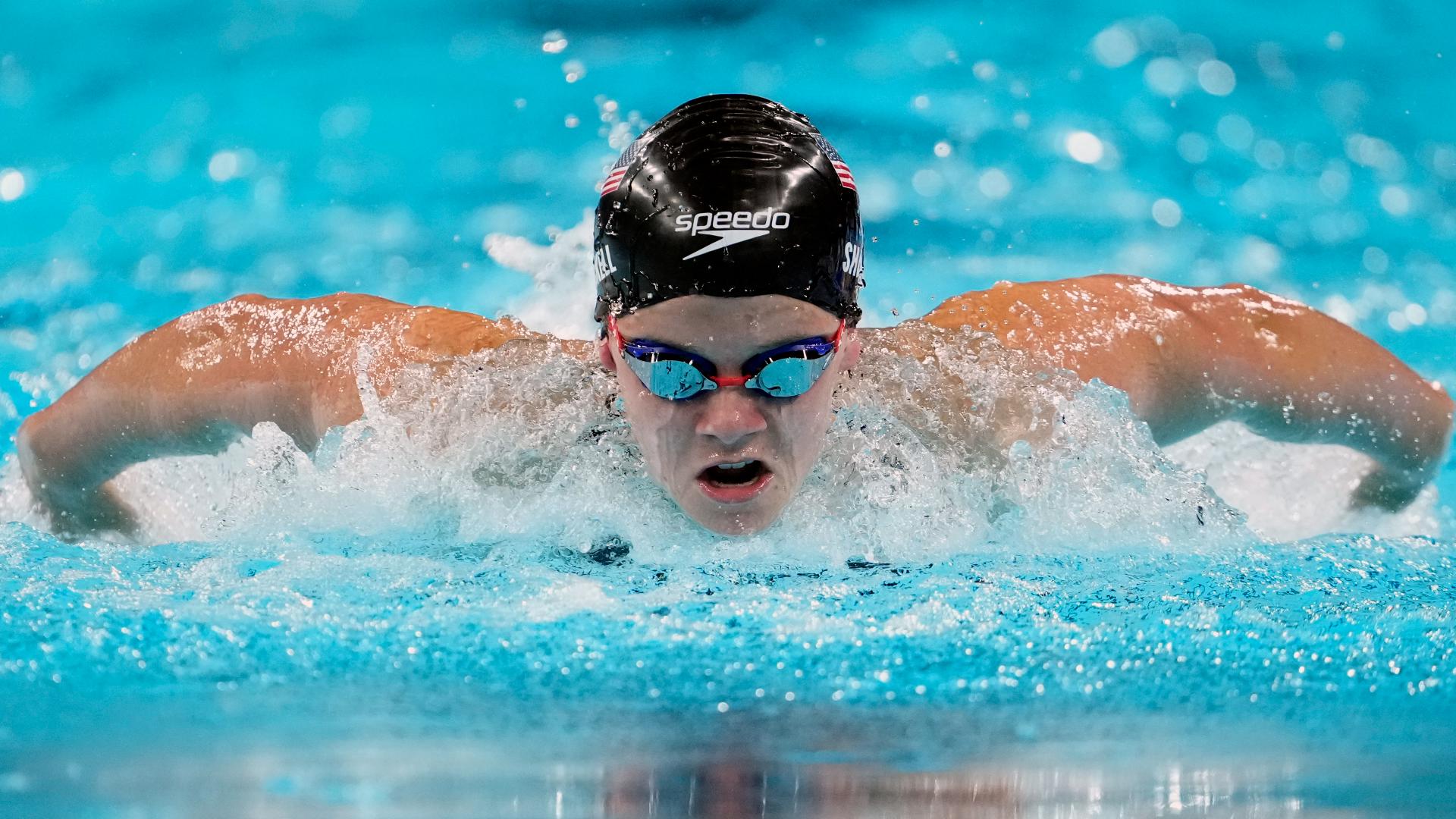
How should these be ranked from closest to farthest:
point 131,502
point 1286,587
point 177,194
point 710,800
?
point 710,800
point 1286,587
point 131,502
point 177,194

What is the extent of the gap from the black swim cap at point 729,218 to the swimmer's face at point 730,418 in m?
0.04

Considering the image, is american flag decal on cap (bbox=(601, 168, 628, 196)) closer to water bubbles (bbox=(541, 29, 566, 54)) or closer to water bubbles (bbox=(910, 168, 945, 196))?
water bubbles (bbox=(910, 168, 945, 196))

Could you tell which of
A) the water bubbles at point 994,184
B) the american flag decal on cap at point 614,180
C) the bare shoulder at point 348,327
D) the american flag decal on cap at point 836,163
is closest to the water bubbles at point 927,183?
the water bubbles at point 994,184

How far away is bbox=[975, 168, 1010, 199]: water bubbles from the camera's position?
6016 millimetres

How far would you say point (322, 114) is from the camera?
20.7ft

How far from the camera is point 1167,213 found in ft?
19.5

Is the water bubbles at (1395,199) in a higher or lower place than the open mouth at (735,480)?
higher

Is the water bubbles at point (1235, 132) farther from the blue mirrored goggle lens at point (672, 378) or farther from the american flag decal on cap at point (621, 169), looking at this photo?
the blue mirrored goggle lens at point (672, 378)

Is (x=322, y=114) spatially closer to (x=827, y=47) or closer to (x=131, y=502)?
(x=827, y=47)

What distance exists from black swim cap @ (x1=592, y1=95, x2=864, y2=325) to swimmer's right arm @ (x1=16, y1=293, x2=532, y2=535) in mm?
704

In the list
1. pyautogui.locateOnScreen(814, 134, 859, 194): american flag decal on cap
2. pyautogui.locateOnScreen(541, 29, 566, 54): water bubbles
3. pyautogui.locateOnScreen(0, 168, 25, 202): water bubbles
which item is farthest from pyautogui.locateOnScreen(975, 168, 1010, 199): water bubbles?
pyautogui.locateOnScreen(0, 168, 25, 202): water bubbles

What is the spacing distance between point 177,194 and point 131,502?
2649mm

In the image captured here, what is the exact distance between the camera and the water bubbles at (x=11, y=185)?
19.9 feet

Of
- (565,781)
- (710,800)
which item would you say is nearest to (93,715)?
(565,781)
